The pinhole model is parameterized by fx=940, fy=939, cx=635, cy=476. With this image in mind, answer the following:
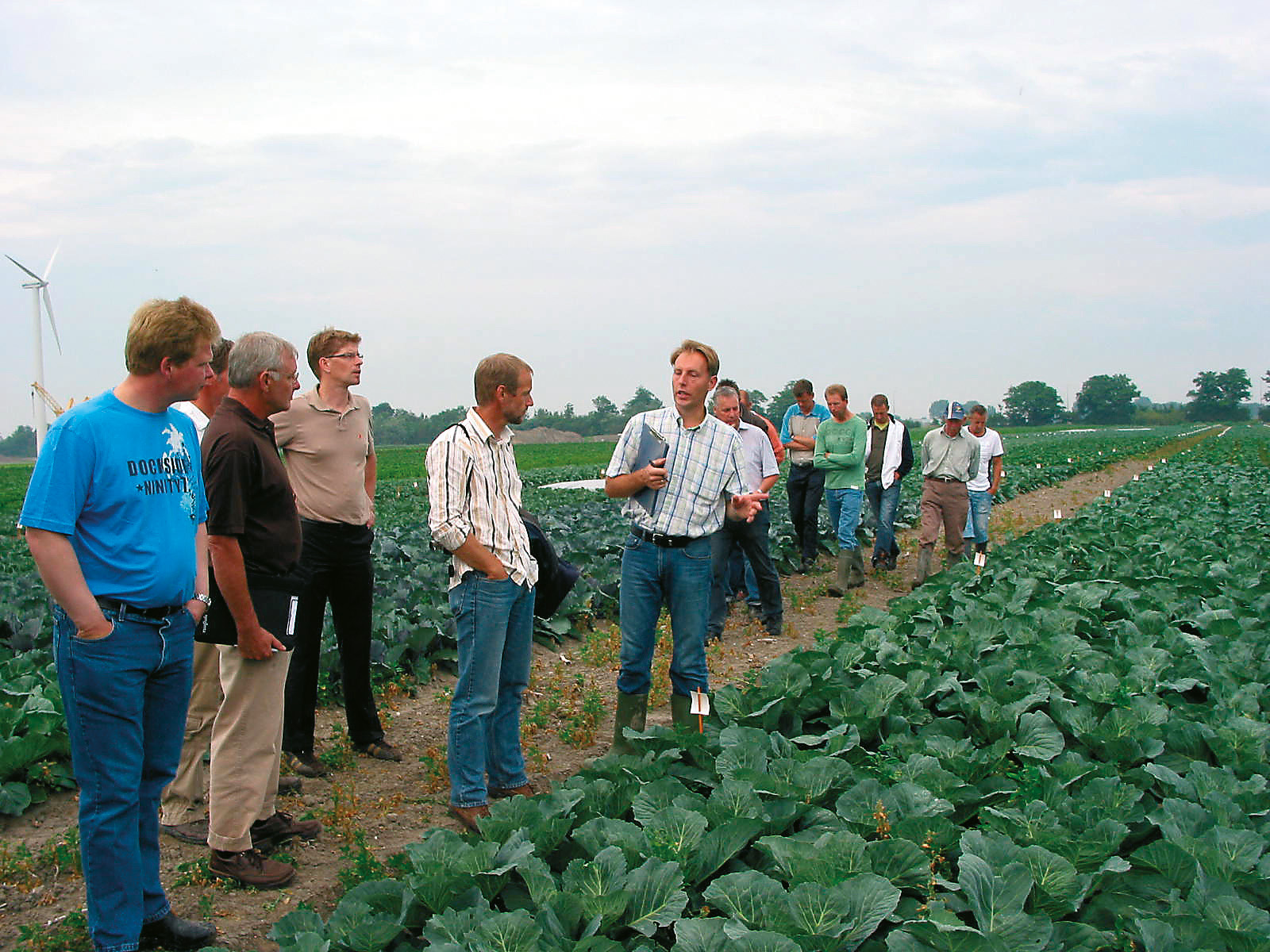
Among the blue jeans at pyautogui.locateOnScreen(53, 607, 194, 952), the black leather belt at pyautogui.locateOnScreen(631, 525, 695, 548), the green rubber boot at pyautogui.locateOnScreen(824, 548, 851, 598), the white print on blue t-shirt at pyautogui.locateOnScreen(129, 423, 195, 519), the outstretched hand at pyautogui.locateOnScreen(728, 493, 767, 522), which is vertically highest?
the white print on blue t-shirt at pyautogui.locateOnScreen(129, 423, 195, 519)

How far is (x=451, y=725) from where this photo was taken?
13.2 ft

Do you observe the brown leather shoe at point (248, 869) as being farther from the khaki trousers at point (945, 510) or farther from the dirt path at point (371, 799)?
the khaki trousers at point (945, 510)

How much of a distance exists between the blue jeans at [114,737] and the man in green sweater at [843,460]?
22.7 ft

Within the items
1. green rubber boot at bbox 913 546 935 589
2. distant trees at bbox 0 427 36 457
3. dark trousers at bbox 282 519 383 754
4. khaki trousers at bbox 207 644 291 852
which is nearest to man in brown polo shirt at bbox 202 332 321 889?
khaki trousers at bbox 207 644 291 852

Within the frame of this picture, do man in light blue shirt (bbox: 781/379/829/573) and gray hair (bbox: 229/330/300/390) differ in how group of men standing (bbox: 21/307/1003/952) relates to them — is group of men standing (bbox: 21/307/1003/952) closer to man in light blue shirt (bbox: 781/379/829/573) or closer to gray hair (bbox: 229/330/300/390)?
gray hair (bbox: 229/330/300/390)

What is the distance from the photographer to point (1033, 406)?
122 m

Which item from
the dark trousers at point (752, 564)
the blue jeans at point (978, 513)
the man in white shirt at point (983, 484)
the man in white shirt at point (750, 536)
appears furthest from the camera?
the blue jeans at point (978, 513)

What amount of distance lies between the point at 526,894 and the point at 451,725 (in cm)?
125

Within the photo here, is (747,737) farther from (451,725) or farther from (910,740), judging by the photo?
(451,725)

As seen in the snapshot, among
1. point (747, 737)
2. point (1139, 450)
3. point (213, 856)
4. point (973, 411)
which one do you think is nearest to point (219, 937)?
point (213, 856)

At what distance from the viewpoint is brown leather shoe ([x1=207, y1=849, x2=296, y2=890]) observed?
11.5 feet

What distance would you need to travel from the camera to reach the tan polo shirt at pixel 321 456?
4.48m

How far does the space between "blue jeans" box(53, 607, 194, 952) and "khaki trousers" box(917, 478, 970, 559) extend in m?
7.46

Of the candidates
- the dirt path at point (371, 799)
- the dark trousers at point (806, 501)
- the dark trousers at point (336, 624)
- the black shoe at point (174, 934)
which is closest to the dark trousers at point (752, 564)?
the dirt path at point (371, 799)
